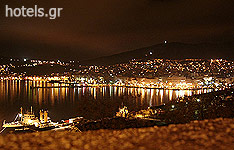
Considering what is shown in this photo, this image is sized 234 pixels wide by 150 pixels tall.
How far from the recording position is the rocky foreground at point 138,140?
227 centimetres

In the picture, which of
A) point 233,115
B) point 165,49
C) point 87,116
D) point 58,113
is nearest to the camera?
point 233,115

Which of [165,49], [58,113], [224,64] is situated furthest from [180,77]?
[58,113]

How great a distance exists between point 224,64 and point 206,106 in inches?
1271

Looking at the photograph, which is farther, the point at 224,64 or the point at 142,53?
the point at 142,53

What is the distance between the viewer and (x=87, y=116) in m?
6.93

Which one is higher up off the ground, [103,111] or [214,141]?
[214,141]

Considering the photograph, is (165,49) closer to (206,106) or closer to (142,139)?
(206,106)

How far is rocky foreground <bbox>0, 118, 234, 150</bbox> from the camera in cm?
227

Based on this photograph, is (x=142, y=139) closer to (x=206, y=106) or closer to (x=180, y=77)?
(x=206, y=106)

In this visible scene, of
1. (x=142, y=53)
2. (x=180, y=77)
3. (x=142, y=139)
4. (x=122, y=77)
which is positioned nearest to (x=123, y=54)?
(x=142, y=53)

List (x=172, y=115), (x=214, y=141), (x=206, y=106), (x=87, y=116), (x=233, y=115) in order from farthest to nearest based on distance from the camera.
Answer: (x=87, y=116), (x=206, y=106), (x=172, y=115), (x=233, y=115), (x=214, y=141)

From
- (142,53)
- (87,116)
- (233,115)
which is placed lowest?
(87,116)

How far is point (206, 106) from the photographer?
17.8 feet

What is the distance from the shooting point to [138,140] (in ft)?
8.24
